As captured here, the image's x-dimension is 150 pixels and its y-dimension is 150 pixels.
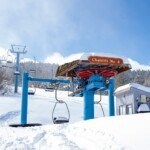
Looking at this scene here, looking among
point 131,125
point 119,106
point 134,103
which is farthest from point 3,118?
point 131,125

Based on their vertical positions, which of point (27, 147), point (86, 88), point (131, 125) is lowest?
point (27, 147)

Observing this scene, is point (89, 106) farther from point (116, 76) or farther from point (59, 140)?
point (116, 76)

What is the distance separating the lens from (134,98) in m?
21.5

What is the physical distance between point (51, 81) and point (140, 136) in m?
12.4

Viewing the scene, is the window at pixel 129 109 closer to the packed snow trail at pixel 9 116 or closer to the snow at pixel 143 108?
the snow at pixel 143 108

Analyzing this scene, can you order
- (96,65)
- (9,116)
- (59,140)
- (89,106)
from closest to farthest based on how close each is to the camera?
1. (59,140)
2. (96,65)
3. (89,106)
4. (9,116)

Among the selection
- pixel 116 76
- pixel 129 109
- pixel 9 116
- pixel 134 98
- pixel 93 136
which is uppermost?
pixel 116 76

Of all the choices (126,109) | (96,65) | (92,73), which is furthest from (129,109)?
(96,65)

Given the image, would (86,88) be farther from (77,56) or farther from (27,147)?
(27,147)

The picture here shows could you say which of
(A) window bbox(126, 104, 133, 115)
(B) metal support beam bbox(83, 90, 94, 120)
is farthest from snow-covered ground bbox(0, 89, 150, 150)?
(A) window bbox(126, 104, 133, 115)

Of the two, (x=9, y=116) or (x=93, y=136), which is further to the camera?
(x=9, y=116)

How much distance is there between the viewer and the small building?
21.5 meters

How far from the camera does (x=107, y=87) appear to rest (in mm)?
16188

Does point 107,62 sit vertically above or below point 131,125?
above
